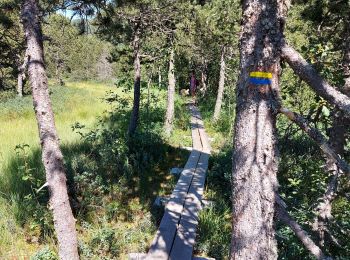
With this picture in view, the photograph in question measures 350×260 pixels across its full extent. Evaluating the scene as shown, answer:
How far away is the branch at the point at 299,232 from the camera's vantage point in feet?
6.34

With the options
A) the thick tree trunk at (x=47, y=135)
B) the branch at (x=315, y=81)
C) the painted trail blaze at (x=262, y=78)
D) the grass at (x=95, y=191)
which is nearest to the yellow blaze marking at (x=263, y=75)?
the painted trail blaze at (x=262, y=78)

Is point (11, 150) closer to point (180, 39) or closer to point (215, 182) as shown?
point (215, 182)

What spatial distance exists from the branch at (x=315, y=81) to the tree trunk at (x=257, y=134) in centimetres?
8

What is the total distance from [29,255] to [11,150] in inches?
187

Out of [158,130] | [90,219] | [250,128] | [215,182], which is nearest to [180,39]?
[158,130]

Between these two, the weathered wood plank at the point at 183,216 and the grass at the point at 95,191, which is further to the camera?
the grass at the point at 95,191

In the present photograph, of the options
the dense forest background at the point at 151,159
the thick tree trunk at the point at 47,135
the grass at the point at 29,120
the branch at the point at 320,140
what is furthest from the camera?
the grass at the point at 29,120

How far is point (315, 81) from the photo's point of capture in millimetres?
1929

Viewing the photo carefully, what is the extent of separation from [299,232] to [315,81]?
35.8 inches

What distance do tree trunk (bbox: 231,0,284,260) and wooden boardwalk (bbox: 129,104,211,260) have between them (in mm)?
2423

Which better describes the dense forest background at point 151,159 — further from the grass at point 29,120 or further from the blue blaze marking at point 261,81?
the blue blaze marking at point 261,81

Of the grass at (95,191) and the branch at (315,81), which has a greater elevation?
the branch at (315,81)

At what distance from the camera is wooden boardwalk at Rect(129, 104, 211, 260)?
4.53m

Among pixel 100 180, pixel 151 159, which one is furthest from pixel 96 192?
pixel 151 159
